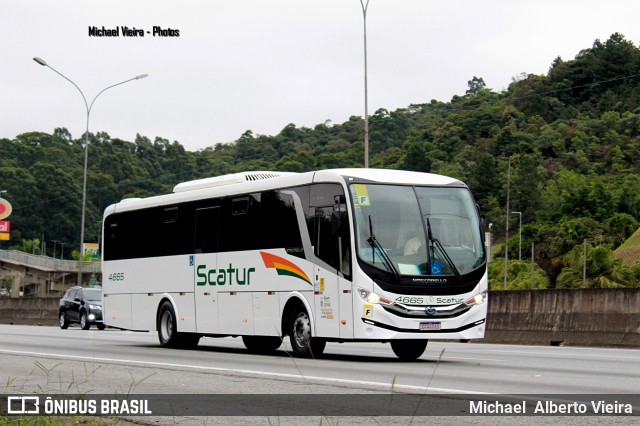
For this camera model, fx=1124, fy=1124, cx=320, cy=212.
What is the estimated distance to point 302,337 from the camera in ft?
62.7

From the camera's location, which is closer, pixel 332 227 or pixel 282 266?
pixel 332 227

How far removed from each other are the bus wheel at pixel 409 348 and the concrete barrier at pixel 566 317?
645cm

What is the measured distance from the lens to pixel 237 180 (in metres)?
22.0

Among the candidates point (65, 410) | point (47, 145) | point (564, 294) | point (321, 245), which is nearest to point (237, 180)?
point (321, 245)

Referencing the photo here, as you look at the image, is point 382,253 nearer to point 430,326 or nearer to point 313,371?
point 430,326

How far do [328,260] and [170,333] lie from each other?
242 inches

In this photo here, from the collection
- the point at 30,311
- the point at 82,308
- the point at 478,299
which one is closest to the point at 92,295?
the point at 82,308

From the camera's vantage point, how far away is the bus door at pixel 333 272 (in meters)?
18.0

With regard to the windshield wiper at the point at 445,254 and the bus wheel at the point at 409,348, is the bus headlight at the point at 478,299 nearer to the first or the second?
the windshield wiper at the point at 445,254

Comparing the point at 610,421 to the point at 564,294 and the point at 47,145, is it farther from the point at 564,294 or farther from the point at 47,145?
the point at 47,145

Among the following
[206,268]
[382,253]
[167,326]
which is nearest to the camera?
[382,253]

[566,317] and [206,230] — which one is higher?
[206,230]

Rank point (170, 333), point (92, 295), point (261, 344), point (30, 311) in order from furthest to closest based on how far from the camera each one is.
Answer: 1. point (30, 311)
2. point (92, 295)
3. point (170, 333)
4. point (261, 344)

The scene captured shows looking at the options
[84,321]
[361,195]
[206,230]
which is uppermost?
[361,195]
